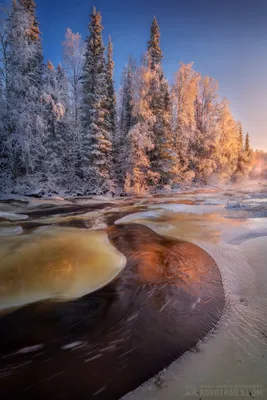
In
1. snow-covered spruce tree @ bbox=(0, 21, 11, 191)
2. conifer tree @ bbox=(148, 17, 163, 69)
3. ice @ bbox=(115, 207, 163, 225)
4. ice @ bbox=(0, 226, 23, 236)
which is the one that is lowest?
ice @ bbox=(0, 226, 23, 236)

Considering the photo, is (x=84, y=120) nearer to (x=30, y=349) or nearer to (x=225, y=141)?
(x=30, y=349)

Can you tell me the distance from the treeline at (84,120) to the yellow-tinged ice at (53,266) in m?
9.79

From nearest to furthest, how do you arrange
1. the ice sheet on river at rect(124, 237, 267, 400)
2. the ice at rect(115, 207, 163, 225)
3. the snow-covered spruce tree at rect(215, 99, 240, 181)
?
1. the ice sheet on river at rect(124, 237, 267, 400)
2. the ice at rect(115, 207, 163, 225)
3. the snow-covered spruce tree at rect(215, 99, 240, 181)

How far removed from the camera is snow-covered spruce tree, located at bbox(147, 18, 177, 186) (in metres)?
17.6

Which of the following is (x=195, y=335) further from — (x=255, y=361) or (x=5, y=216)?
(x=5, y=216)

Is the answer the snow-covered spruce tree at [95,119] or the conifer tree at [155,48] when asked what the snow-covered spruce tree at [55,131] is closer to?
the snow-covered spruce tree at [95,119]

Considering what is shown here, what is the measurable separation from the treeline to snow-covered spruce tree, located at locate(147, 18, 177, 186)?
8 cm

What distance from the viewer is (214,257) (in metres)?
4.45

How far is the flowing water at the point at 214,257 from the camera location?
174 cm

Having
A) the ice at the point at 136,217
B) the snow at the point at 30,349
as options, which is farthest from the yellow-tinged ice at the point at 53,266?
the ice at the point at 136,217

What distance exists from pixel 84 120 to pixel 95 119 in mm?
1598

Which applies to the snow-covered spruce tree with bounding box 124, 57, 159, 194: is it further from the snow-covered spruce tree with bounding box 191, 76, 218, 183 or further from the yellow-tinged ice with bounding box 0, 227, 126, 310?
the yellow-tinged ice with bounding box 0, 227, 126, 310

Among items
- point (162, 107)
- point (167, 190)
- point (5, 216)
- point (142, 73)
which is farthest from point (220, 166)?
point (5, 216)

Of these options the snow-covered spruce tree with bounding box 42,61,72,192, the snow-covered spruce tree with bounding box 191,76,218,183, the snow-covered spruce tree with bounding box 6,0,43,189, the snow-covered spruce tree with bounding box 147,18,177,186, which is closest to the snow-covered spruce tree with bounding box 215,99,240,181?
the snow-covered spruce tree with bounding box 191,76,218,183
